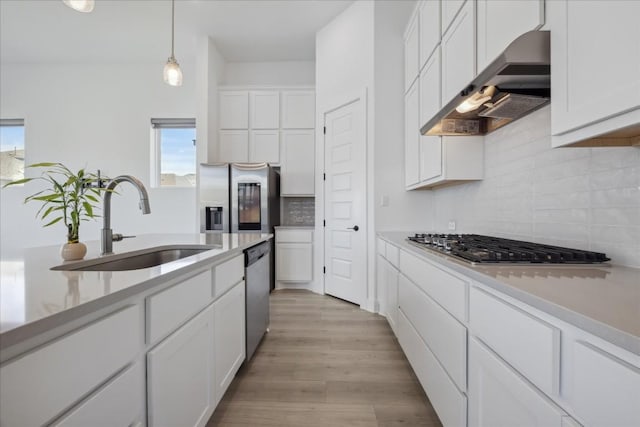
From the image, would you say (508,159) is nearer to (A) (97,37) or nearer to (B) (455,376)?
(B) (455,376)

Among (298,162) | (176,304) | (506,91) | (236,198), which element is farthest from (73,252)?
(298,162)

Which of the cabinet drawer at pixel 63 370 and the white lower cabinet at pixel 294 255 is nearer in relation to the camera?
the cabinet drawer at pixel 63 370

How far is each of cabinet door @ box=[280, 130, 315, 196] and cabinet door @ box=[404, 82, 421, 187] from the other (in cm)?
167

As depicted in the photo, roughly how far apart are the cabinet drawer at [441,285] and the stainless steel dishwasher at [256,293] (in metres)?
1.06

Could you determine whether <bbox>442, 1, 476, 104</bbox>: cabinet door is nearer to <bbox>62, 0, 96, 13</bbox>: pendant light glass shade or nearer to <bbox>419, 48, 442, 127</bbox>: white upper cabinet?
<bbox>419, 48, 442, 127</bbox>: white upper cabinet

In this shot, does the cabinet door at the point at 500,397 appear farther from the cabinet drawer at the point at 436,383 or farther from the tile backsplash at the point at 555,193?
the tile backsplash at the point at 555,193

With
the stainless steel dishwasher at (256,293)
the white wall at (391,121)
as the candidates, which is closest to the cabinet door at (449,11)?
the white wall at (391,121)

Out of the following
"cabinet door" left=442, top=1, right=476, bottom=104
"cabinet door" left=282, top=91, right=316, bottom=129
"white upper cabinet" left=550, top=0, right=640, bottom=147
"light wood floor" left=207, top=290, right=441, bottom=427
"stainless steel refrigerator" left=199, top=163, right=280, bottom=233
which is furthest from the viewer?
"cabinet door" left=282, top=91, right=316, bottom=129

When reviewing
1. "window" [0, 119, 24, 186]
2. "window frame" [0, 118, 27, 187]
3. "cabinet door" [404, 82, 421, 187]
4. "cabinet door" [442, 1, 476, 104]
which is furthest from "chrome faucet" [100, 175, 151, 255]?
"window" [0, 119, 24, 186]

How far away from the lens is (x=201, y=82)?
165 inches

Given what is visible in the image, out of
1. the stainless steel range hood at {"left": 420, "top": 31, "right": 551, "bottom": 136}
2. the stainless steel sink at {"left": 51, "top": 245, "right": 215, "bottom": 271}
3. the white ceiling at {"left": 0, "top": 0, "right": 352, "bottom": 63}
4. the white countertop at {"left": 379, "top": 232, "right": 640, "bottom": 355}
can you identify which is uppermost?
the white ceiling at {"left": 0, "top": 0, "right": 352, "bottom": 63}

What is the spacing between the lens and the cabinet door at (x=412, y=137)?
8.96 ft

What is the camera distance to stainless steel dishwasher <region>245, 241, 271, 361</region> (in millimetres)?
1979

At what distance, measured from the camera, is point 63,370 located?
1.92 feet
